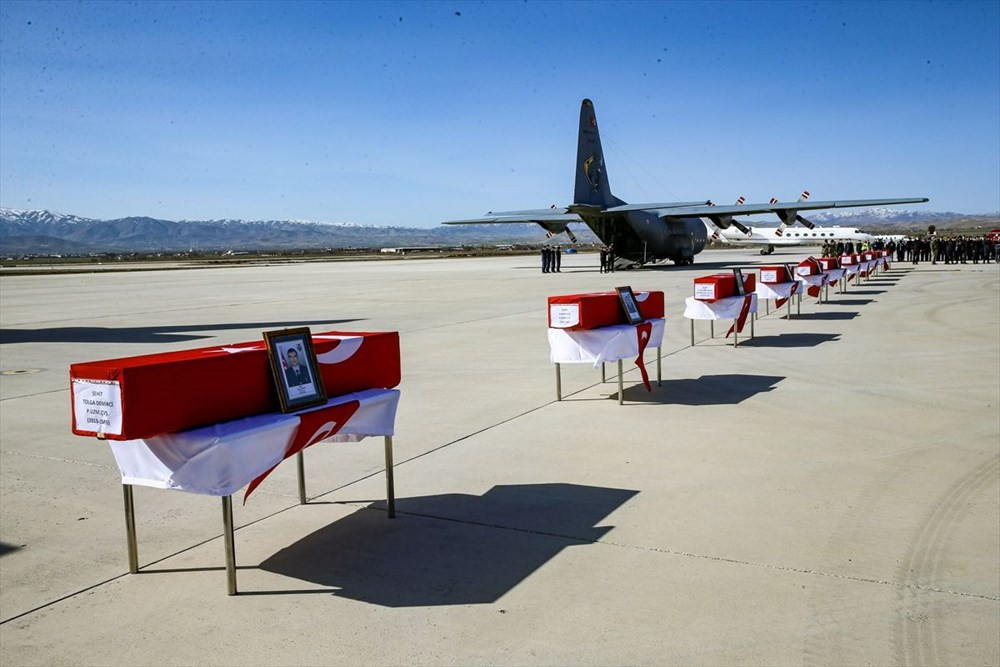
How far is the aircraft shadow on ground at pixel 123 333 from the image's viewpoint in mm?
16938

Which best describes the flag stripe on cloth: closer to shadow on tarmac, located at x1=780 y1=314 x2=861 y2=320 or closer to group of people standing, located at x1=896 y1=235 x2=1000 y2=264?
shadow on tarmac, located at x1=780 y1=314 x2=861 y2=320

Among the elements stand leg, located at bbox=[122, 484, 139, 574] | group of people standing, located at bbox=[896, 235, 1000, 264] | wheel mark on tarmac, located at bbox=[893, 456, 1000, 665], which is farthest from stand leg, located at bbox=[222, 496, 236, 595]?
group of people standing, located at bbox=[896, 235, 1000, 264]

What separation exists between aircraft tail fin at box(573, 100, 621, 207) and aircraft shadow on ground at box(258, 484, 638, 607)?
3493cm

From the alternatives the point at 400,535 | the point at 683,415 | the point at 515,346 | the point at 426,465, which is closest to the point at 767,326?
the point at 515,346

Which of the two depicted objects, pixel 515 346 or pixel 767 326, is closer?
pixel 515 346

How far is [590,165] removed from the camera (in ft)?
135

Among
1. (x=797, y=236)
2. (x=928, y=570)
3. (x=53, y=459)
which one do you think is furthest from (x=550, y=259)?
(x=797, y=236)

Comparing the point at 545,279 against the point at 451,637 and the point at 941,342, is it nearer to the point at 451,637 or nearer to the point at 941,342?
the point at 941,342

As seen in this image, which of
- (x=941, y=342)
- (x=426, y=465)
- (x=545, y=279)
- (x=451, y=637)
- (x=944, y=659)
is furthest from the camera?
(x=545, y=279)

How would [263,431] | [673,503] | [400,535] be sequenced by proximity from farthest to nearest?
[673,503] → [400,535] → [263,431]

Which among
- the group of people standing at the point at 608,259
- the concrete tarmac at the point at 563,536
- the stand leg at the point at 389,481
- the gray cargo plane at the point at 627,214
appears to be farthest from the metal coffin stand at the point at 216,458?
the group of people standing at the point at 608,259

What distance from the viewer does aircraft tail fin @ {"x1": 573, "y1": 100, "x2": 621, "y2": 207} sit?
40.8m

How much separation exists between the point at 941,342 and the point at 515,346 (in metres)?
7.60

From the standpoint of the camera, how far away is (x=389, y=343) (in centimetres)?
641
